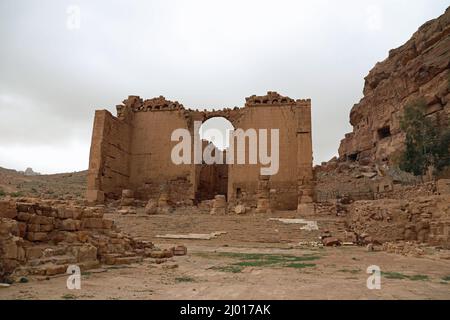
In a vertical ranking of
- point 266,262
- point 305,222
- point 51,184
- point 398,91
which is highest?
point 398,91

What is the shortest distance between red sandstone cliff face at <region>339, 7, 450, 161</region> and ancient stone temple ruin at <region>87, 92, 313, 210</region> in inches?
582

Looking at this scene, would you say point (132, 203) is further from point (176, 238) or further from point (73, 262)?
point (73, 262)

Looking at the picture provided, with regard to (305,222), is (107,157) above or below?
above

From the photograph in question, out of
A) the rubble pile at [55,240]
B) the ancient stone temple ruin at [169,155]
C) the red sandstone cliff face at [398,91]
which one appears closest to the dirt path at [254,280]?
the rubble pile at [55,240]

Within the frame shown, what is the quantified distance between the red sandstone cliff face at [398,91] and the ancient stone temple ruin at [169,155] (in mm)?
14788

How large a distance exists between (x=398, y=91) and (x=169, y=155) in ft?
87.0

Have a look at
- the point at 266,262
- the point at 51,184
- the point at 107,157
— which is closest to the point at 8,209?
the point at 266,262

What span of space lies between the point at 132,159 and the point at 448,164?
2116 centimetres

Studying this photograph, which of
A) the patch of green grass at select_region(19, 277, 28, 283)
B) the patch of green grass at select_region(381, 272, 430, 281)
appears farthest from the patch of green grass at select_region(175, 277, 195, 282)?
the patch of green grass at select_region(381, 272, 430, 281)

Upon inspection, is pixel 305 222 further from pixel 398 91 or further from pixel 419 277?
pixel 398 91

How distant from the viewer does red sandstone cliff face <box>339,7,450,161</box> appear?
31.8 meters

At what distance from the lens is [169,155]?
2550 centimetres

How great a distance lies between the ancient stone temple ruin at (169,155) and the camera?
22.9 metres
